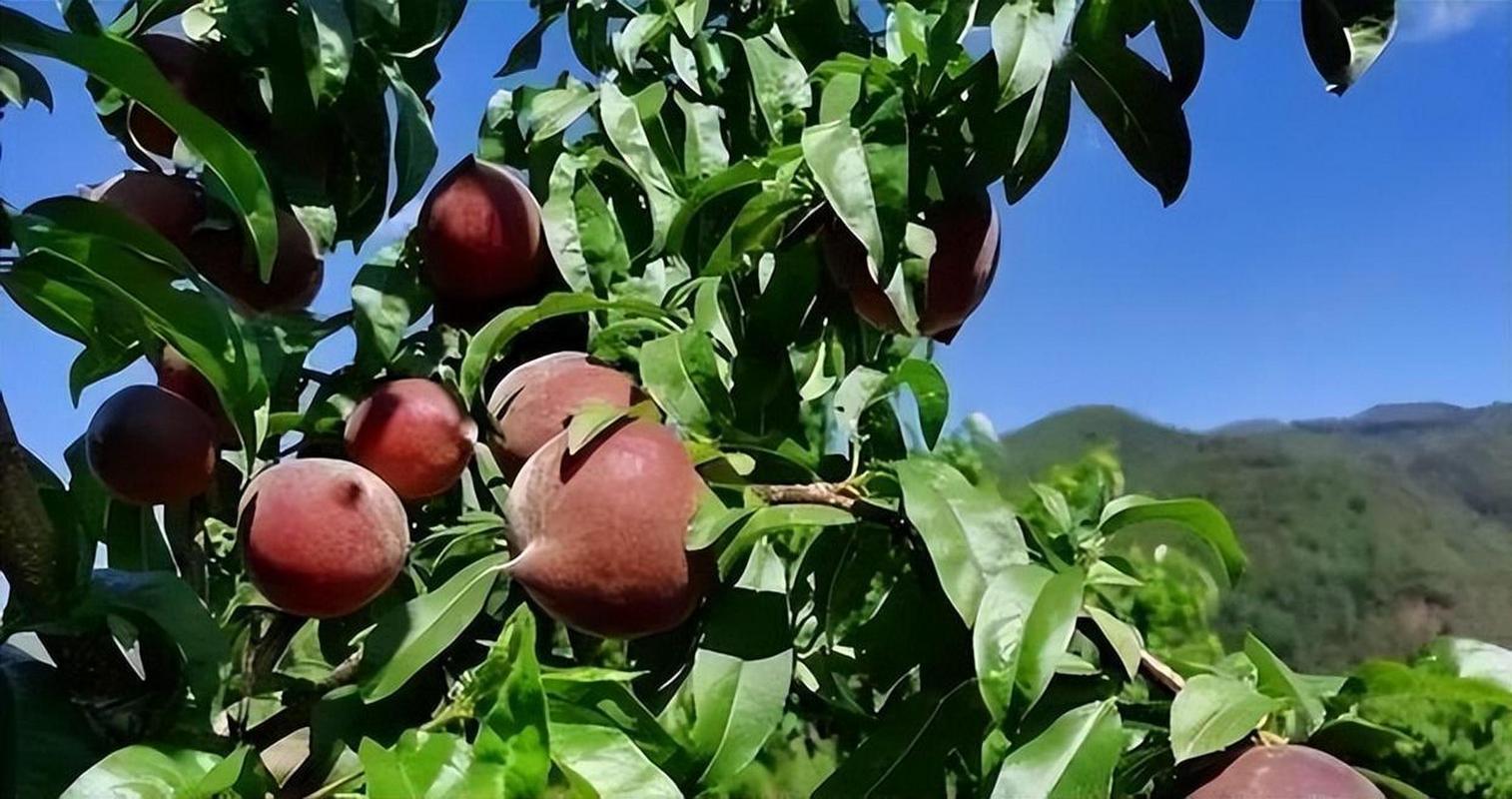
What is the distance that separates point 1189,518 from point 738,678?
0.18m

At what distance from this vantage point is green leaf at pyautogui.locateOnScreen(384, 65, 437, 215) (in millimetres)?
650

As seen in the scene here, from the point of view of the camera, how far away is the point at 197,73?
63cm

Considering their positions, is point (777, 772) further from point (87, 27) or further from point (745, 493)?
point (87, 27)

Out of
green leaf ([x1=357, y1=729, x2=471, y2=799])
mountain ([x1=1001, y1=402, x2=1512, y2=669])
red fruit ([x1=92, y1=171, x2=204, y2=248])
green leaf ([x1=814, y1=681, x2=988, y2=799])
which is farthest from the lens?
mountain ([x1=1001, y1=402, x2=1512, y2=669])

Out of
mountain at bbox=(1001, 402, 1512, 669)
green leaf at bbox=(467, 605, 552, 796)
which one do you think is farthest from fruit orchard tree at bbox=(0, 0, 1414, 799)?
mountain at bbox=(1001, 402, 1512, 669)

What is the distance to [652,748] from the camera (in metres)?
0.48

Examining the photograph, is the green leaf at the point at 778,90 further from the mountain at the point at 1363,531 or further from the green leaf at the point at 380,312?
the mountain at the point at 1363,531

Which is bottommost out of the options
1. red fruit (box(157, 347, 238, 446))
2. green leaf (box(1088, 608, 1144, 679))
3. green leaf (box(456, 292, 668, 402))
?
green leaf (box(1088, 608, 1144, 679))

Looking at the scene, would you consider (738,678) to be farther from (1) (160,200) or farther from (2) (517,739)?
(1) (160,200)

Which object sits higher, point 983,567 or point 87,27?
point 87,27

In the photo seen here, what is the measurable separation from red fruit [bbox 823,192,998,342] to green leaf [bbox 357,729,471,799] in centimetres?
26

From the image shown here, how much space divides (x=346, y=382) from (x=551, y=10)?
0.96 ft

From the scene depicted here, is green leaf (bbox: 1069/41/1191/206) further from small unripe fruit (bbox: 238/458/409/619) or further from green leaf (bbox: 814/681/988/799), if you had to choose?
small unripe fruit (bbox: 238/458/409/619)

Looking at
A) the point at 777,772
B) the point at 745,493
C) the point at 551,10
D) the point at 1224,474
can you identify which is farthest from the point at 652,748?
the point at 1224,474
